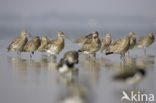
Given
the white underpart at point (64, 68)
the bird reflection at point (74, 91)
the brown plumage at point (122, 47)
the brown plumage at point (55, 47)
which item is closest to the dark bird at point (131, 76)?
the bird reflection at point (74, 91)

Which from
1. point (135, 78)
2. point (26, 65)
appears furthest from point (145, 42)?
point (135, 78)

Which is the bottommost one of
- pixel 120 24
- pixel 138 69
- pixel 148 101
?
pixel 148 101

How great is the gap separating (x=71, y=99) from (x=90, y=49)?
7.92 m

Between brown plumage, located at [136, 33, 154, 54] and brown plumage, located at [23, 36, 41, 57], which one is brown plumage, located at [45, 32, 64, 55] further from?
brown plumage, located at [136, 33, 154, 54]

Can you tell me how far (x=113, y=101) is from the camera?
9.91 m

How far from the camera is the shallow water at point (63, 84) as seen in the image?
1008cm

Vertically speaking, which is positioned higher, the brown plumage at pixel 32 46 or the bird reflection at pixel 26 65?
the brown plumage at pixel 32 46

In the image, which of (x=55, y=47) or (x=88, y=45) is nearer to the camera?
(x=88, y=45)

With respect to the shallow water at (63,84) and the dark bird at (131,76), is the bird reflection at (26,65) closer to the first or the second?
the shallow water at (63,84)

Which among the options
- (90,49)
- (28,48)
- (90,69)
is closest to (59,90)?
(90,69)

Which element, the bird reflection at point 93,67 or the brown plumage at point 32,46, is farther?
the brown plumage at point 32,46

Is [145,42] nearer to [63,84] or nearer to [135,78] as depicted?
[63,84]

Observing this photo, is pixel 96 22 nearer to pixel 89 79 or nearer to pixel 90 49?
pixel 90 49

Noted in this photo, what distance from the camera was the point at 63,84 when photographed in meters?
11.5
